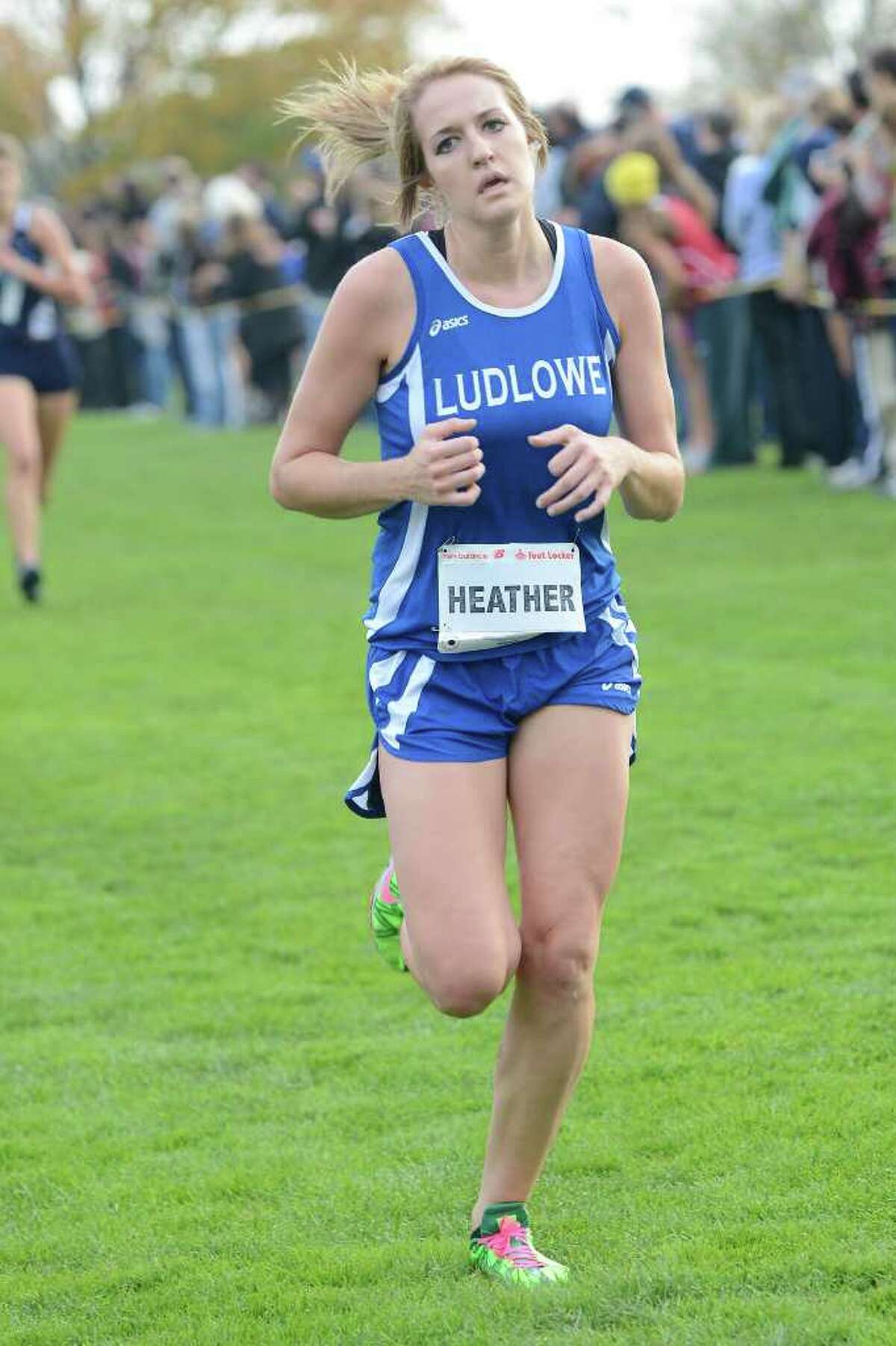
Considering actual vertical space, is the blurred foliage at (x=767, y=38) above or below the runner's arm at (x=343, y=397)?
above

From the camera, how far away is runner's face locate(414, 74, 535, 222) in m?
4.11

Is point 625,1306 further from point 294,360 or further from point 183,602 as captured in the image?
point 294,360

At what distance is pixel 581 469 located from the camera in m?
3.91

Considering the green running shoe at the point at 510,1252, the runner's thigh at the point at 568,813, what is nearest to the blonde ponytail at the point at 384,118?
the runner's thigh at the point at 568,813

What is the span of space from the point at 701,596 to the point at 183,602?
2991mm

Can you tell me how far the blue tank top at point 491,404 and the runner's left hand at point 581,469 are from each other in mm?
65

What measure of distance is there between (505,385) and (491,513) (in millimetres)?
226

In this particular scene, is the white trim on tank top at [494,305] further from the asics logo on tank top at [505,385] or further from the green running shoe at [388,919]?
the green running shoe at [388,919]

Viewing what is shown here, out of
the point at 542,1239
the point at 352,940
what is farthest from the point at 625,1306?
the point at 352,940

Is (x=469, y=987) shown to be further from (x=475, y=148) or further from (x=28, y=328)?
(x=28, y=328)

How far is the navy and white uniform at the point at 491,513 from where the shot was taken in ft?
13.3

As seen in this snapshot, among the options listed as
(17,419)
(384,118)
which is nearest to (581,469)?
(384,118)

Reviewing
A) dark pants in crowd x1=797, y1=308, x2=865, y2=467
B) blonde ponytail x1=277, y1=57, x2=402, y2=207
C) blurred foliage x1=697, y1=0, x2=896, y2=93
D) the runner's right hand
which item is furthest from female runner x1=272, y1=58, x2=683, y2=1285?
blurred foliage x1=697, y1=0, x2=896, y2=93

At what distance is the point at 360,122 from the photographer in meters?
4.49
